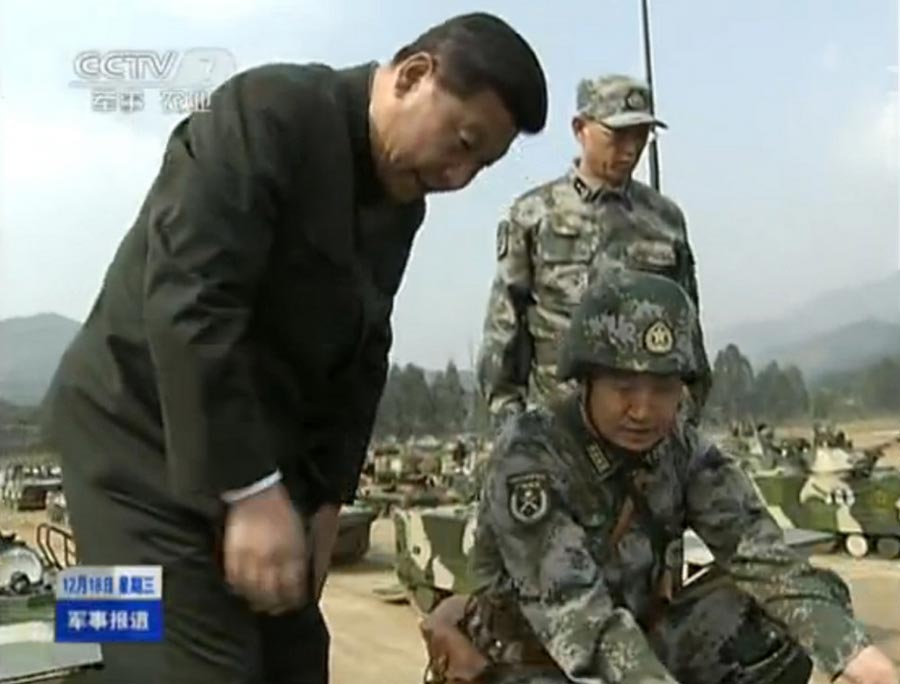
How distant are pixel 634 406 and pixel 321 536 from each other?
0.92ft

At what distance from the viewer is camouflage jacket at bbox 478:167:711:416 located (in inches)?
70.1

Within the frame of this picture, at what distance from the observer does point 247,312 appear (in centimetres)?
84

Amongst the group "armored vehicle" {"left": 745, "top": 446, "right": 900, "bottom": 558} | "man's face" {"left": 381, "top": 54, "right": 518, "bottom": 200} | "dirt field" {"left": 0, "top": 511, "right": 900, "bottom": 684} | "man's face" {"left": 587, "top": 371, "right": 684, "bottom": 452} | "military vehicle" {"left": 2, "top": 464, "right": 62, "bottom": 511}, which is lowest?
"dirt field" {"left": 0, "top": 511, "right": 900, "bottom": 684}

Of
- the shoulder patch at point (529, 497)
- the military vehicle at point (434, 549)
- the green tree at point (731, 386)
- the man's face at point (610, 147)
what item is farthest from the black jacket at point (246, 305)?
the military vehicle at point (434, 549)

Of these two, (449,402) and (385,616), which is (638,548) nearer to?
(449,402)

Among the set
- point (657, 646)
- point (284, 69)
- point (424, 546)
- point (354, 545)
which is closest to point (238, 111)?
point (284, 69)

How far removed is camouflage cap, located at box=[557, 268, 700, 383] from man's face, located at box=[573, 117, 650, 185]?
511 mm

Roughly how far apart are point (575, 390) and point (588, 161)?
0.56 metres

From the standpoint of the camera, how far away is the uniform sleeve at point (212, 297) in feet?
2.70

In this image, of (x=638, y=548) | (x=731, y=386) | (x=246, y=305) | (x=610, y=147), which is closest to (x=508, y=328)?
(x=610, y=147)

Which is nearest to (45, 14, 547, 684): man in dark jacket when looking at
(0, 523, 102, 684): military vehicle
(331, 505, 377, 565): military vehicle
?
(0, 523, 102, 684): military vehicle

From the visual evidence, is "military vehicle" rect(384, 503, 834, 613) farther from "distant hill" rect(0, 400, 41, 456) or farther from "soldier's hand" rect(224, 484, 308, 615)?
"soldier's hand" rect(224, 484, 308, 615)

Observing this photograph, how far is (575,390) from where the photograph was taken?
1.27 meters

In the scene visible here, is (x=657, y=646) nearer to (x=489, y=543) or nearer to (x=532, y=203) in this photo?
(x=489, y=543)
